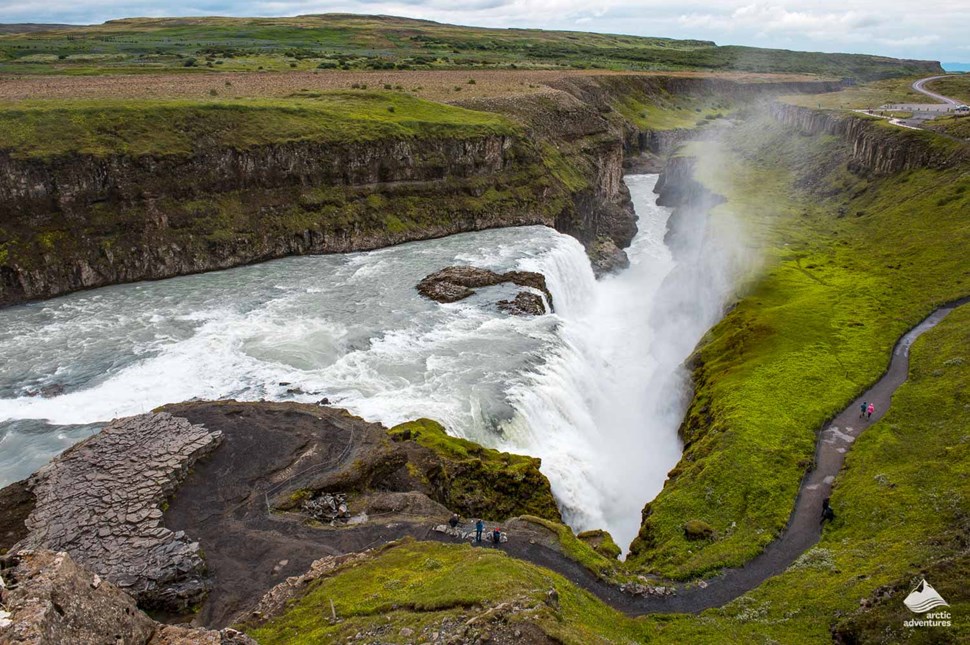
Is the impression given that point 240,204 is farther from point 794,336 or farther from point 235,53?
point 235,53

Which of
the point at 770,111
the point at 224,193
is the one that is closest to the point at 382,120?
the point at 224,193

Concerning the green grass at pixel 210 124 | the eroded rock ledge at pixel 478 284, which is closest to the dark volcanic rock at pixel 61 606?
the eroded rock ledge at pixel 478 284

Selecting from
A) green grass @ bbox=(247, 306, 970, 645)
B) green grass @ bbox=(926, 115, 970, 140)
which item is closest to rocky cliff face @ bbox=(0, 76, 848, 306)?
green grass @ bbox=(926, 115, 970, 140)

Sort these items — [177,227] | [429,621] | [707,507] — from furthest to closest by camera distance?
[177,227], [707,507], [429,621]

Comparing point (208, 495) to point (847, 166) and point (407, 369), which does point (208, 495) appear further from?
point (847, 166)

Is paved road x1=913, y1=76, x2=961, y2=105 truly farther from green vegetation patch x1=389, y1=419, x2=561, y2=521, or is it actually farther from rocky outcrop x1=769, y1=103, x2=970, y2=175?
green vegetation patch x1=389, y1=419, x2=561, y2=521

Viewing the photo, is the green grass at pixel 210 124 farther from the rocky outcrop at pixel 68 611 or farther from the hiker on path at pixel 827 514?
the hiker on path at pixel 827 514

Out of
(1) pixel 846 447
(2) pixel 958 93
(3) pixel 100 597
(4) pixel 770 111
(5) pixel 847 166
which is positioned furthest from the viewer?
(4) pixel 770 111
